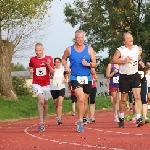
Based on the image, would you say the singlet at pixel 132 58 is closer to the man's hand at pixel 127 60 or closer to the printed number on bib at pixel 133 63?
the printed number on bib at pixel 133 63

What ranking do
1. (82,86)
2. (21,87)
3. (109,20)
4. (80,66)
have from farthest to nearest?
(109,20) < (21,87) < (82,86) < (80,66)

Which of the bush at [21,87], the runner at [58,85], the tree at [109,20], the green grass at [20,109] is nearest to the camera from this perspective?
the runner at [58,85]

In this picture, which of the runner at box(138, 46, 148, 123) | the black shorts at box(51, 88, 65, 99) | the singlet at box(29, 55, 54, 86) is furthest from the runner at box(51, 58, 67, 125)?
→ the singlet at box(29, 55, 54, 86)

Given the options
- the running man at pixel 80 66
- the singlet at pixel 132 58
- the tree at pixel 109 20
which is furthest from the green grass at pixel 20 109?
the tree at pixel 109 20

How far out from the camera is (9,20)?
3528 centimetres

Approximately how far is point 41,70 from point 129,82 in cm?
213

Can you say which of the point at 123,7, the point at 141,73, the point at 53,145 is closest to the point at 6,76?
the point at 141,73

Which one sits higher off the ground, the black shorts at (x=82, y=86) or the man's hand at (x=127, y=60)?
the man's hand at (x=127, y=60)

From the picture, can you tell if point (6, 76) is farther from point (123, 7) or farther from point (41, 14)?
point (123, 7)

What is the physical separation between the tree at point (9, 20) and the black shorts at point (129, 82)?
1963cm

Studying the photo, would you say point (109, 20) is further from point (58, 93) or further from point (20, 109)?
point (58, 93)

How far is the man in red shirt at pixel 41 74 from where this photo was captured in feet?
48.8

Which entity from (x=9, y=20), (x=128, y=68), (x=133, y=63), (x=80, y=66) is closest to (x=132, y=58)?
(x=133, y=63)

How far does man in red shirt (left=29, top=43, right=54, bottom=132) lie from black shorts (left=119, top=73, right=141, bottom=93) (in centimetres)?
171
